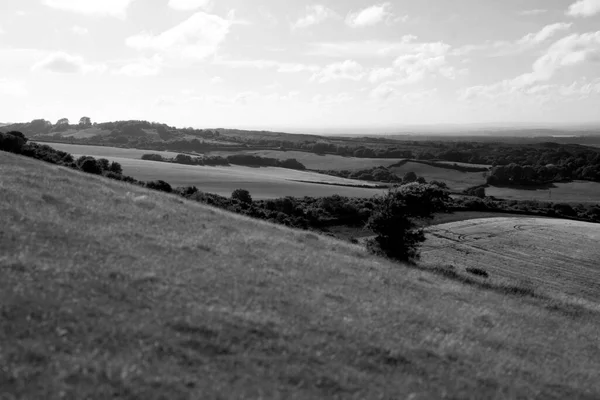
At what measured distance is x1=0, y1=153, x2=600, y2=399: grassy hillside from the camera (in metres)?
9.75

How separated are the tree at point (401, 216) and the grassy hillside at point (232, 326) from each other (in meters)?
10.3

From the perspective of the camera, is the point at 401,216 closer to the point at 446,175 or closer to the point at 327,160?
the point at 446,175

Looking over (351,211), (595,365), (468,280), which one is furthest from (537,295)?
(351,211)

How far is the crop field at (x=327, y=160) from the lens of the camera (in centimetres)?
15800

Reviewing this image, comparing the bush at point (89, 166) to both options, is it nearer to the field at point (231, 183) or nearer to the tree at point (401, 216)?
the tree at point (401, 216)

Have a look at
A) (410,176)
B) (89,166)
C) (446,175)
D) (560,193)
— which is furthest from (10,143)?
(446,175)

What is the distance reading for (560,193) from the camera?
125 meters

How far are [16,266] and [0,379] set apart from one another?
19.4 ft

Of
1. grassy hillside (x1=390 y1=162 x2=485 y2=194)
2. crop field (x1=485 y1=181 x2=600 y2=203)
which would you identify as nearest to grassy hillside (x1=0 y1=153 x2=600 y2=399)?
crop field (x1=485 y1=181 x2=600 y2=203)

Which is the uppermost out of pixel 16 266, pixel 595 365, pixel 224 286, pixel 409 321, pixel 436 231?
pixel 16 266

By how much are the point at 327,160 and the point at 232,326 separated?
511ft

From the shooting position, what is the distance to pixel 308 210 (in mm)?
74000

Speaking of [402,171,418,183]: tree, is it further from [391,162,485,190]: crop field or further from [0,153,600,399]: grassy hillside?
[0,153,600,399]: grassy hillside

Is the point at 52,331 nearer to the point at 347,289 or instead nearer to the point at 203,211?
the point at 347,289
